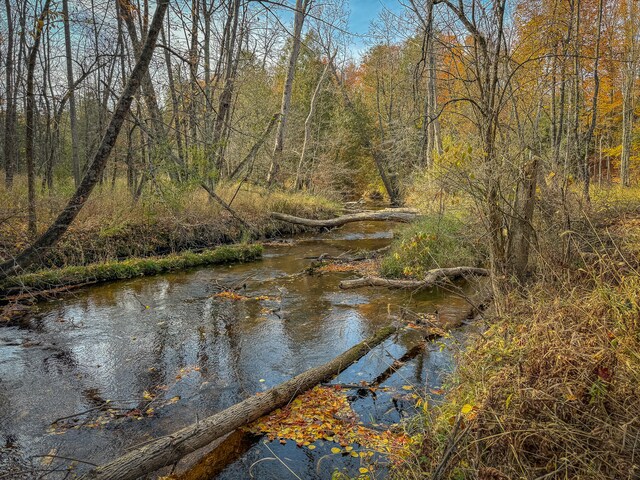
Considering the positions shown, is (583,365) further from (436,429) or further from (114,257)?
(114,257)

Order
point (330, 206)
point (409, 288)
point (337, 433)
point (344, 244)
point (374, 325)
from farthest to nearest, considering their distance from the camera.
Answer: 1. point (330, 206)
2. point (344, 244)
3. point (409, 288)
4. point (374, 325)
5. point (337, 433)

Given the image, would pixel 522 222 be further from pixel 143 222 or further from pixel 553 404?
pixel 143 222

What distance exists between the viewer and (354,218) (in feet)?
47.5

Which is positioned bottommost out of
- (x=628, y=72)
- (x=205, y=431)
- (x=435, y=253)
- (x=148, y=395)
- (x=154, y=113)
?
(x=148, y=395)

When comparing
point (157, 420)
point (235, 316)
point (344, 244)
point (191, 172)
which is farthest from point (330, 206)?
point (157, 420)

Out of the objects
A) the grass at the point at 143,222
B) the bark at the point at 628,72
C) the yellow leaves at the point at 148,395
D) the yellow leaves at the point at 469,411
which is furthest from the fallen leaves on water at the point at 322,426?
the bark at the point at 628,72

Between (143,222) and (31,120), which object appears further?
(143,222)

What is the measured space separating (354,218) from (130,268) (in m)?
7.53

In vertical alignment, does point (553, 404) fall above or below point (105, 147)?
below

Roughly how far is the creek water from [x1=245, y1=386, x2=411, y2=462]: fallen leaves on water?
0.11 meters

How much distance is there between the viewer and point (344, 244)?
14.0 meters

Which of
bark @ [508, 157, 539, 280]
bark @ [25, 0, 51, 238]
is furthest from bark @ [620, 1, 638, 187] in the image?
bark @ [25, 0, 51, 238]

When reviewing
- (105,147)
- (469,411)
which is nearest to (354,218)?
(105,147)

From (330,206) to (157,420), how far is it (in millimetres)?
14934
